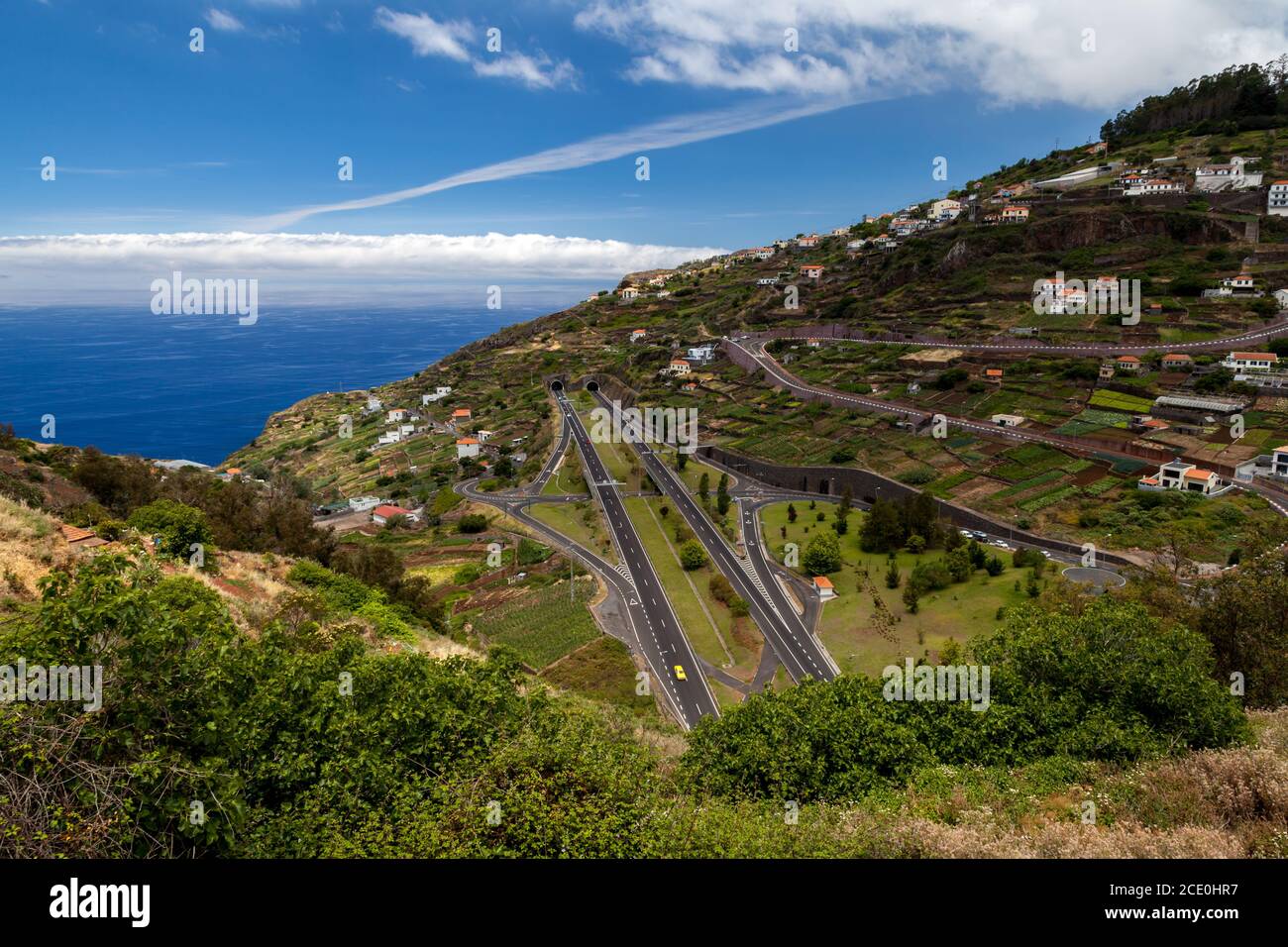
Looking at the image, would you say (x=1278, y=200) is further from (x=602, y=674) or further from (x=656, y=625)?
(x=602, y=674)

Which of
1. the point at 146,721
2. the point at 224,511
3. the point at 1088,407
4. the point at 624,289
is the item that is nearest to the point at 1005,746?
the point at 146,721

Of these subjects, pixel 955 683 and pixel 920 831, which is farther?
pixel 955 683

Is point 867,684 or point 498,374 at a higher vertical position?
A: point 498,374

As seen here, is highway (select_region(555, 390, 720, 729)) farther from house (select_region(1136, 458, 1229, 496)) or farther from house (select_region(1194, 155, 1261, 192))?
house (select_region(1194, 155, 1261, 192))

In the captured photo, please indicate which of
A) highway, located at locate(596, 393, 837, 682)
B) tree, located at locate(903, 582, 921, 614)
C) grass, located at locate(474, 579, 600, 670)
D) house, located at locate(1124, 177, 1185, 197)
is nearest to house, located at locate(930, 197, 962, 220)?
house, located at locate(1124, 177, 1185, 197)
